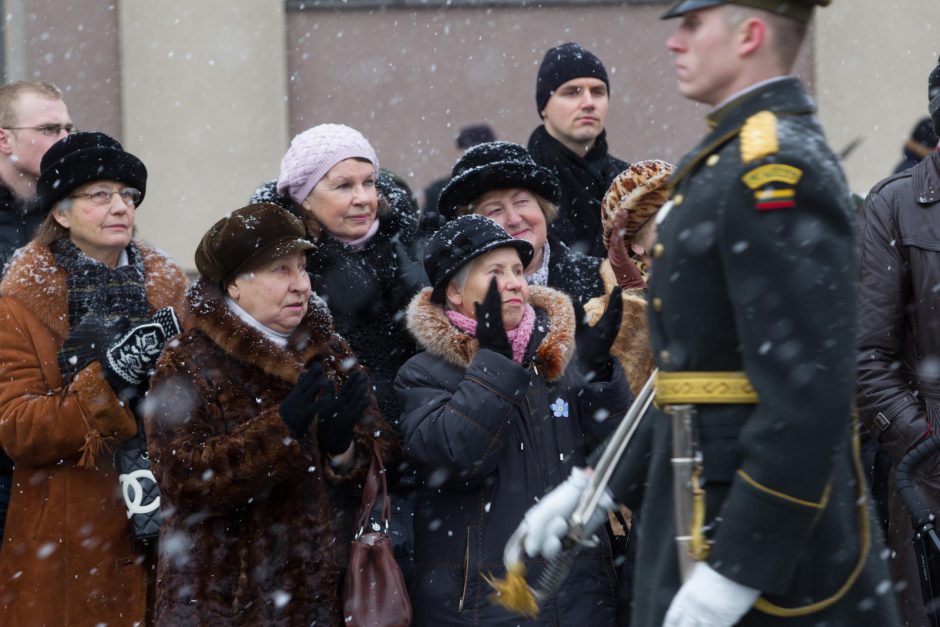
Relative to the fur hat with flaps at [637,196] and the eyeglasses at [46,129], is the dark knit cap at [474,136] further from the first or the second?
the fur hat with flaps at [637,196]

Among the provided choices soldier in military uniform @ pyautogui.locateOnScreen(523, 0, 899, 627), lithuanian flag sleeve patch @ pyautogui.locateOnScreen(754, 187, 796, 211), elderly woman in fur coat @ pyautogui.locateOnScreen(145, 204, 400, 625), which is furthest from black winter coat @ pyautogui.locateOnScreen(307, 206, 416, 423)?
lithuanian flag sleeve patch @ pyautogui.locateOnScreen(754, 187, 796, 211)

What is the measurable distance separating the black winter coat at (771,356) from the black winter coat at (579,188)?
311 centimetres

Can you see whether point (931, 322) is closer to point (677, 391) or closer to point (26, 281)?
point (677, 391)

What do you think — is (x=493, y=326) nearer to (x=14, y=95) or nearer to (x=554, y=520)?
(x=554, y=520)

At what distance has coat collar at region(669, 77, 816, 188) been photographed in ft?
8.95

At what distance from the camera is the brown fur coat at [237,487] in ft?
13.5

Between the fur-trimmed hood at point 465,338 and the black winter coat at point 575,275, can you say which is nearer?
the fur-trimmed hood at point 465,338

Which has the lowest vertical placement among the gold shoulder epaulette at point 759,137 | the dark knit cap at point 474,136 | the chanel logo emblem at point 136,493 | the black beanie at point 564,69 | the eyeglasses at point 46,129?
the chanel logo emblem at point 136,493

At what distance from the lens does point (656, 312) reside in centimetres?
282

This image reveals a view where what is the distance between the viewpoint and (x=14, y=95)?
5.73 meters

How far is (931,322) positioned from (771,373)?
231cm

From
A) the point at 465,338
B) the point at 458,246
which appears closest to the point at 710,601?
the point at 465,338

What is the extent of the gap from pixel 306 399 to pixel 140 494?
0.81 m

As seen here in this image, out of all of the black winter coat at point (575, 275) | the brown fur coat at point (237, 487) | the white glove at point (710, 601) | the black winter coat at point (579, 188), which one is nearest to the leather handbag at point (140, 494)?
the brown fur coat at point (237, 487)
